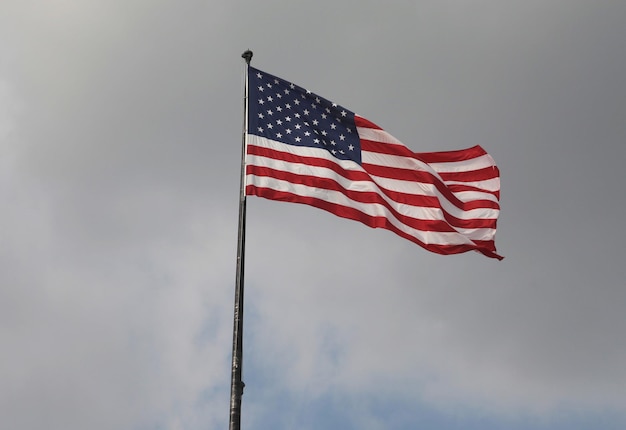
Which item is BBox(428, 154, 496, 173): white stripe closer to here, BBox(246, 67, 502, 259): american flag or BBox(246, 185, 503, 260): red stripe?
BBox(246, 67, 502, 259): american flag

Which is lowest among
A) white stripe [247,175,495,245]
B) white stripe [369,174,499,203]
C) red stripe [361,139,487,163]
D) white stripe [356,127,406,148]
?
white stripe [247,175,495,245]

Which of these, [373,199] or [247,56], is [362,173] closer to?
[373,199]

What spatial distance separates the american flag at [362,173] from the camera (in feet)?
76.1

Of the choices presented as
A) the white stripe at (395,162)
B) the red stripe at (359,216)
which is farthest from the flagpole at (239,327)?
the white stripe at (395,162)

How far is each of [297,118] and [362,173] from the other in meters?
2.86

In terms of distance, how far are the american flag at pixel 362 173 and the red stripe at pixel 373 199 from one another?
0.03 metres

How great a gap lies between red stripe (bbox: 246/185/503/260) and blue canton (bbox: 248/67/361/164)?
7.77 ft

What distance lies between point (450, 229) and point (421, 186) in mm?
1862

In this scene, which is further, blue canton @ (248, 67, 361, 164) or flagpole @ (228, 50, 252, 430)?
blue canton @ (248, 67, 361, 164)

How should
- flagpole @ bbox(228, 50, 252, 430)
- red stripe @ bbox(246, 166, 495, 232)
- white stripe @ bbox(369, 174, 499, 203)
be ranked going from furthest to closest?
1. white stripe @ bbox(369, 174, 499, 203)
2. red stripe @ bbox(246, 166, 495, 232)
3. flagpole @ bbox(228, 50, 252, 430)

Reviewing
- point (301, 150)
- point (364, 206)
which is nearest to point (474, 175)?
point (364, 206)

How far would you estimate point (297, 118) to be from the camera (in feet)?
82.9

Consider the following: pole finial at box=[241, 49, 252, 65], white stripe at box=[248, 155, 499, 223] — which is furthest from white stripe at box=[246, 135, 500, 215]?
pole finial at box=[241, 49, 252, 65]

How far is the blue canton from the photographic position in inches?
954
